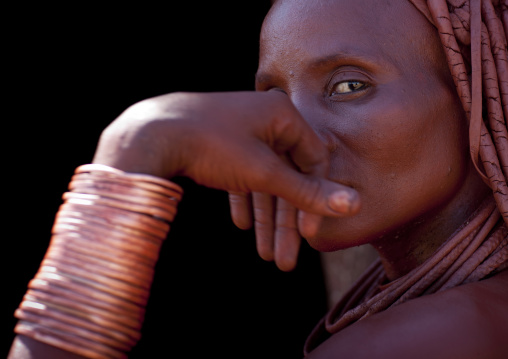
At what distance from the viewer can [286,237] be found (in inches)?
43.6

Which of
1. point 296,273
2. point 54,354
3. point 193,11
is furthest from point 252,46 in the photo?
point 54,354

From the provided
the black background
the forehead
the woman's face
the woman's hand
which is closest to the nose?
the woman's face

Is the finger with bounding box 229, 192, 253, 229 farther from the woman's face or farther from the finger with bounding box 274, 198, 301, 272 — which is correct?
the woman's face

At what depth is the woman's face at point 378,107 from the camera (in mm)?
1429

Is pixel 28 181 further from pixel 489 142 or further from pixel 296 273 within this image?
pixel 489 142

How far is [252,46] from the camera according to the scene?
295cm

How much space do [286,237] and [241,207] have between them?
0.67 feet

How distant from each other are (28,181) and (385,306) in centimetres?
171

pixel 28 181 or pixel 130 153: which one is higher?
pixel 130 153

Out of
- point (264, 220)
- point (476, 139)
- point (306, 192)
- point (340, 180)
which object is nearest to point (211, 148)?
point (306, 192)

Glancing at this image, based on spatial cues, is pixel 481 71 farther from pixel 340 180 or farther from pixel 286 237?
pixel 286 237

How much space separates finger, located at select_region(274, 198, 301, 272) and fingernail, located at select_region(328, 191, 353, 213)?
0.43 feet

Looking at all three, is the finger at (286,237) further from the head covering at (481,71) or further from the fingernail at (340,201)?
the head covering at (481,71)

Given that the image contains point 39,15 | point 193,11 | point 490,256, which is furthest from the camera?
point 193,11
